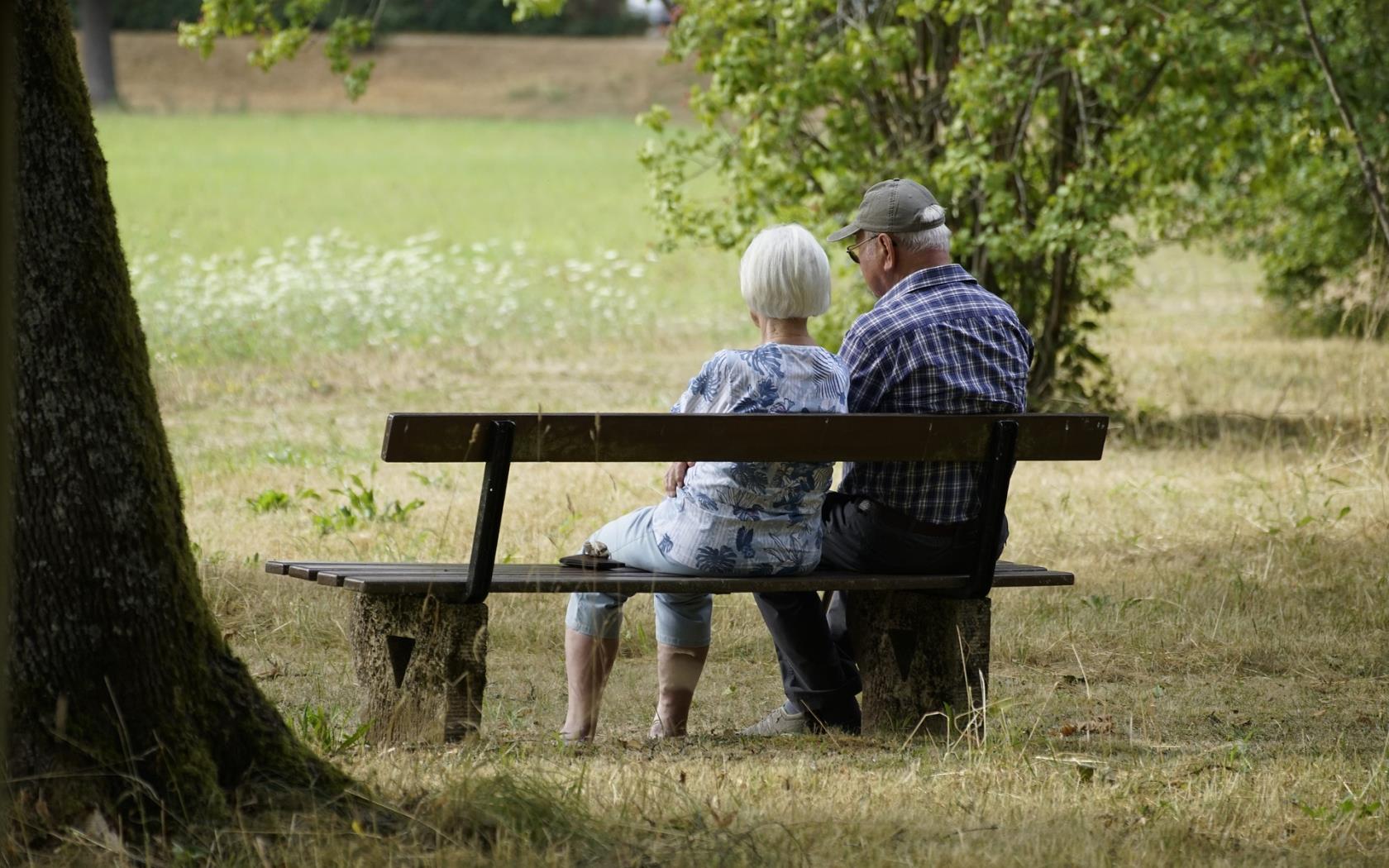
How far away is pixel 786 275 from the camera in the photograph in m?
4.57

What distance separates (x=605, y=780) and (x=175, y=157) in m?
39.7

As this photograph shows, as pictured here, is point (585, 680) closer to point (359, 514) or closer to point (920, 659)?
point (920, 659)

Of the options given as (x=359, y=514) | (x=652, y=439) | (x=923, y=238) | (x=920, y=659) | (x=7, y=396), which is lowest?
(x=359, y=514)

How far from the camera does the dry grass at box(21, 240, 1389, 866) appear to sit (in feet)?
11.7

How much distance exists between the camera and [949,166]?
9891 millimetres

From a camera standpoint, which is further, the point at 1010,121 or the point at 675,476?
the point at 1010,121

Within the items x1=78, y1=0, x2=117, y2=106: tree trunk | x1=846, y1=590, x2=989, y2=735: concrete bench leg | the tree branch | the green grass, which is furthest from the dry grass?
x1=78, y1=0, x2=117, y2=106: tree trunk

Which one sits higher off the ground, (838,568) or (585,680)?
(838,568)

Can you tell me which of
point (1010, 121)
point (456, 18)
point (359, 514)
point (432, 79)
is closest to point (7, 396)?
point (359, 514)

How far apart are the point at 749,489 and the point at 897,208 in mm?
971

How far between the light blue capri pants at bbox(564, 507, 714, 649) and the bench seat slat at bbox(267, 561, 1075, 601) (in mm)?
48

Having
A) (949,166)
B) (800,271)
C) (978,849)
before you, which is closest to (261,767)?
(978,849)

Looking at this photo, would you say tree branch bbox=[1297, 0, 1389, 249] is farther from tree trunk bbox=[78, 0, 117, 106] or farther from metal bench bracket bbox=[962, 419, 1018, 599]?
tree trunk bbox=[78, 0, 117, 106]

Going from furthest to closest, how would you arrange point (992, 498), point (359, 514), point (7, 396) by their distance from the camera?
point (359, 514) → point (992, 498) → point (7, 396)
